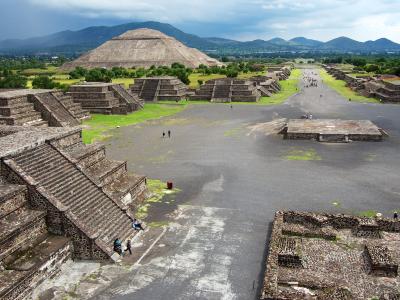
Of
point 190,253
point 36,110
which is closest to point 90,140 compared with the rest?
point 36,110

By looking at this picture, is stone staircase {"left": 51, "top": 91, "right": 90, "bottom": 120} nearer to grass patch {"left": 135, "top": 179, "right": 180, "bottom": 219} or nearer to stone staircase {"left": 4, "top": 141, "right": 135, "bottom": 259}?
grass patch {"left": 135, "top": 179, "right": 180, "bottom": 219}

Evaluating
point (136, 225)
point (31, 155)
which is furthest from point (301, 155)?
point (31, 155)

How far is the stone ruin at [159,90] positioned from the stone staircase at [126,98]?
9351 millimetres

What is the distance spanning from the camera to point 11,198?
1596cm

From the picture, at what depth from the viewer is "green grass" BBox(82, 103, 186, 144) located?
137 ft

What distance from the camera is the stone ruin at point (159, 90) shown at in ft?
230

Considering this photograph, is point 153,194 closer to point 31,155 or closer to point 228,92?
point 31,155

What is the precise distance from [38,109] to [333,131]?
31.8m

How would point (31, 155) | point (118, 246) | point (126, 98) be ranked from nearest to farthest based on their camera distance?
point (118, 246) < point (31, 155) < point (126, 98)

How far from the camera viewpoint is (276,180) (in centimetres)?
2719

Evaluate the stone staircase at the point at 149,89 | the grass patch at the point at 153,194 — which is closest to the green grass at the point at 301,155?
the grass patch at the point at 153,194

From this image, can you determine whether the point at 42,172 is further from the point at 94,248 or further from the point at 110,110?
the point at 110,110

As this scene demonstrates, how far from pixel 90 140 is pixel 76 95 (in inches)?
806

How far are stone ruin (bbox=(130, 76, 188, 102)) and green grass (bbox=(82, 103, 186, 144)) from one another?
5695 mm
